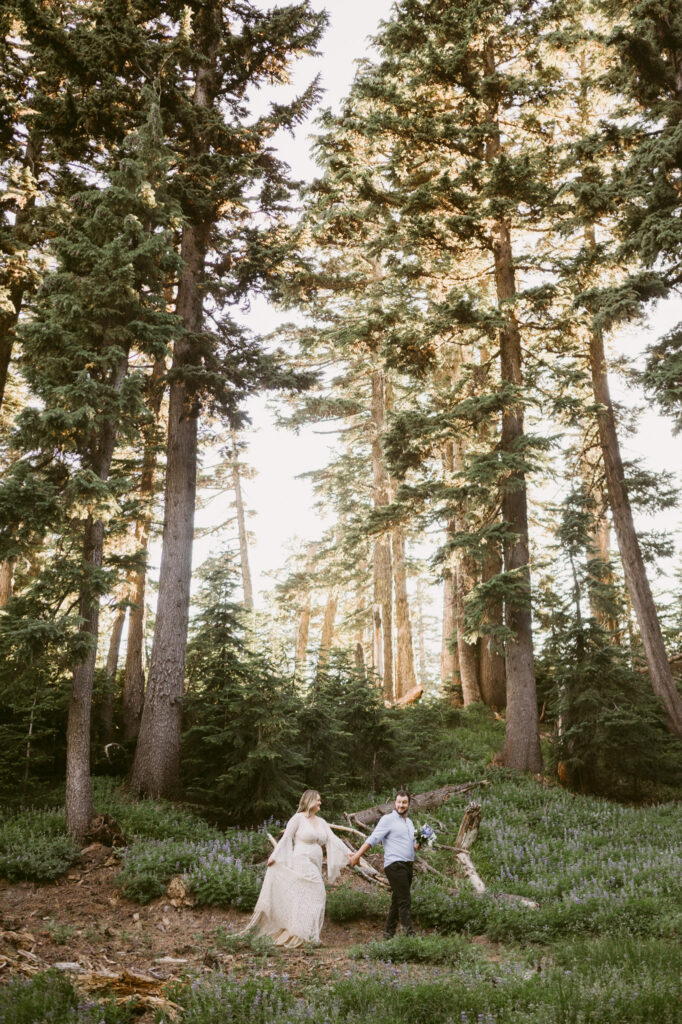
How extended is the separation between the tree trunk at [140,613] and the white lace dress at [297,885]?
7721mm

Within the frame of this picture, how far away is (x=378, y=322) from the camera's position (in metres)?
16.5

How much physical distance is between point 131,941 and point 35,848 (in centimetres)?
298

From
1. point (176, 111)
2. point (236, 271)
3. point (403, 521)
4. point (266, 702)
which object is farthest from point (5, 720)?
point (176, 111)

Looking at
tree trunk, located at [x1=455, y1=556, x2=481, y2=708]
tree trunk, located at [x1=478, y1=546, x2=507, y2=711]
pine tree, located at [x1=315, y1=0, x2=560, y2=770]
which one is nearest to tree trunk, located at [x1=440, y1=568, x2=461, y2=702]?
tree trunk, located at [x1=455, y1=556, x2=481, y2=708]

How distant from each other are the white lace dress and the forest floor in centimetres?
34

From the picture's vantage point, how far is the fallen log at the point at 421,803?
11453mm

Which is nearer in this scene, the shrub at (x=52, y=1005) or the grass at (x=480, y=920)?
the shrub at (x=52, y=1005)

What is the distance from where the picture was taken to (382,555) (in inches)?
896

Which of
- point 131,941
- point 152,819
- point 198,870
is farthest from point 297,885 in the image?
point 152,819

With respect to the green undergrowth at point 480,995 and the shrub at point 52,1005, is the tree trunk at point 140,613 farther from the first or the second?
the green undergrowth at point 480,995

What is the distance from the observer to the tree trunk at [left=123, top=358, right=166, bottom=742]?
15203 millimetres

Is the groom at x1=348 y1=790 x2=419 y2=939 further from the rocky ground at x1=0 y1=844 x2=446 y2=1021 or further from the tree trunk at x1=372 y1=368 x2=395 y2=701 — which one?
the tree trunk at x1=372 y1=368 x2=395 y2=701

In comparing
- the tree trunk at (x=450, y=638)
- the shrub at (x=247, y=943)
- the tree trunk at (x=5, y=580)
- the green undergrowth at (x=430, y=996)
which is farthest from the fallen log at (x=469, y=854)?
the tree trunk at (x=5, y=580)

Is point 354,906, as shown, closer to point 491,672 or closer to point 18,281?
point 491,672
